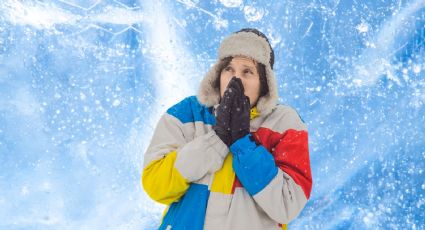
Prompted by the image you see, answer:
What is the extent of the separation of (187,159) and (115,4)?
5039 millimetres

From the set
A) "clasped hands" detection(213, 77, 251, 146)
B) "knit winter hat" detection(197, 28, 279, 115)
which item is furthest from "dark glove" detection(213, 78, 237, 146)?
"knit winter hat" detection(197, 28, 279, 115)

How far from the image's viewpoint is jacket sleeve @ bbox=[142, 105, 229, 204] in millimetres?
1747

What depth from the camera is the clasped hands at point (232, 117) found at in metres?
1.79

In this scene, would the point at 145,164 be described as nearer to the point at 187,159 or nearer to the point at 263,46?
the point at 187,159

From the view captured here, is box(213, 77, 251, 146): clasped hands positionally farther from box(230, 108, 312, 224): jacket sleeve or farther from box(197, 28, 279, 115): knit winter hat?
box(197, 28, 279, 115): knit winter hat

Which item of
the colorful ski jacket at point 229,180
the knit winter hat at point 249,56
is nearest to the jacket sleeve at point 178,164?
the colorful ski jacket at point 229,180

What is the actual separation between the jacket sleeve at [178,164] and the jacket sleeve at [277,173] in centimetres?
7

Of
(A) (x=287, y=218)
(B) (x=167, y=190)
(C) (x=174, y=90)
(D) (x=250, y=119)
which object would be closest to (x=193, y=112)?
(D) (x=250, y=119)

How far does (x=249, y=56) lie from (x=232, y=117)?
334mm

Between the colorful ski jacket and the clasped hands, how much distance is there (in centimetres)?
3

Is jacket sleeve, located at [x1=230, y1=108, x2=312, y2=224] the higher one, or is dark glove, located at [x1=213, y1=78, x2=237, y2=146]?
dark glove, located at [x1=213, y1=78, x2=237, y2=146]

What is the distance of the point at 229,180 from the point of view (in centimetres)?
180

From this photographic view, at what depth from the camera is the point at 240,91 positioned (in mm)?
1835

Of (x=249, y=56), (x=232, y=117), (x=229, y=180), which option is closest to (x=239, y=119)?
(x=232, y=117)
